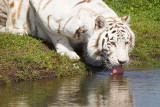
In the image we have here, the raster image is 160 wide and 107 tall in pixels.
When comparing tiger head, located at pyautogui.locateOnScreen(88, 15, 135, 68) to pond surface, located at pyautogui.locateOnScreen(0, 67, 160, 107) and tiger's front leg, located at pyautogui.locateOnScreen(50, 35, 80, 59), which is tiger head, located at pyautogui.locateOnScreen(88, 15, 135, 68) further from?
tiger's front leg, located at pyautogui.locateOnScreen(50, 35, 80, 59)

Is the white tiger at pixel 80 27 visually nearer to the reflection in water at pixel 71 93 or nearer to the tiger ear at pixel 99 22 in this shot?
the tiger ear at pixel 99 22

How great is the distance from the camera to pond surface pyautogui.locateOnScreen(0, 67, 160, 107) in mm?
5070

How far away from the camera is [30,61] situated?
717 cm

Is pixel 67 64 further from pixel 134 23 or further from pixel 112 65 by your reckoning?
pixel 134 23

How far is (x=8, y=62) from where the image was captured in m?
7.02

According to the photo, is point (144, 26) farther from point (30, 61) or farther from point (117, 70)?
point (30, 61)

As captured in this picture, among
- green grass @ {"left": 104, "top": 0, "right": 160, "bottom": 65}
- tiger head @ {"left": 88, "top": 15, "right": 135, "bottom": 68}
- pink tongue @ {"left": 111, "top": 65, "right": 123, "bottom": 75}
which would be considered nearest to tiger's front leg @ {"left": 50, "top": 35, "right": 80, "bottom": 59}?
tiger head @ {"left": 88, "top": 15, "right": 135, "bottom": 68}

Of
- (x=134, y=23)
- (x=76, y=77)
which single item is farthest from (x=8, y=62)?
(x=134, y=23)

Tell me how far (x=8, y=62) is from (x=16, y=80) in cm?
43

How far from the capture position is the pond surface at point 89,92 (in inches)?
200

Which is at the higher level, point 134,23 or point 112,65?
point 134,23

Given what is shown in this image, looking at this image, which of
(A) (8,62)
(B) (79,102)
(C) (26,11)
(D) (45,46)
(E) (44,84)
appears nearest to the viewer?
(B) (79,102)

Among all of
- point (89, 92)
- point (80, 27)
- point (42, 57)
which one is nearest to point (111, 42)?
point (80, 27)

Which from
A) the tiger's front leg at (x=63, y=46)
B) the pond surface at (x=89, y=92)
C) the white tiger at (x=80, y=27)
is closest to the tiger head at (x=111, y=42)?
the white tiger at (x=80, y=27)
